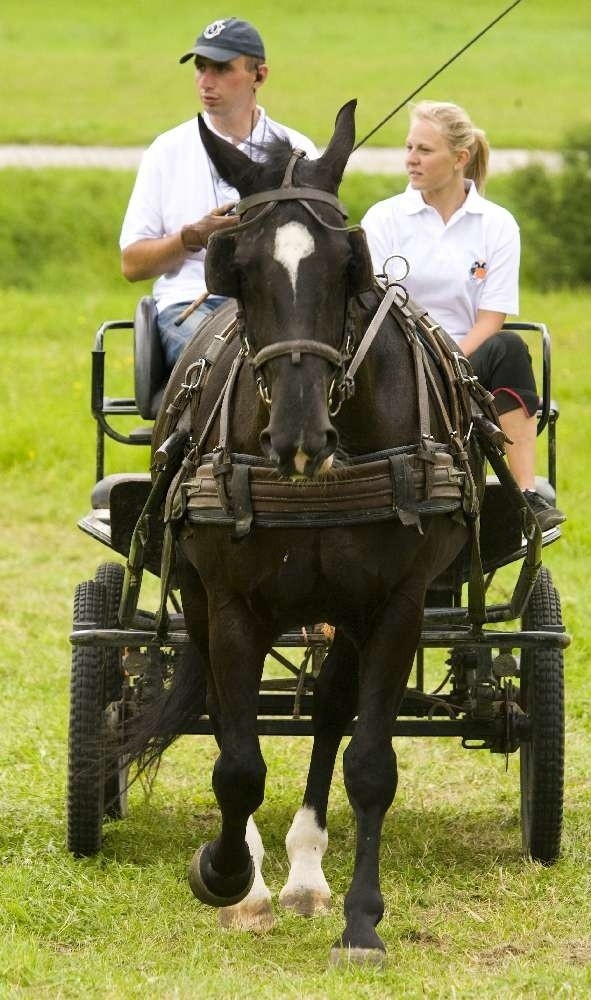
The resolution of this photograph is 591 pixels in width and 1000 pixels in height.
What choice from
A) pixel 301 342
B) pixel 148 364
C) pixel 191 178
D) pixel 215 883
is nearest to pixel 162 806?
pixel 215 883

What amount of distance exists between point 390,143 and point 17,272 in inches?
291

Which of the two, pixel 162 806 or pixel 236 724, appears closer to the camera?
pixel 236 724

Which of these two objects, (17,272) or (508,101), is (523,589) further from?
(508,101)

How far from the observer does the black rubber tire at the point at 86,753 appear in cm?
476

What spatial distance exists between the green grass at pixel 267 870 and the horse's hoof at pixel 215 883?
97 millimetres

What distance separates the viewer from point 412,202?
5438 mm

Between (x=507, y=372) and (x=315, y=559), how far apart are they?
1650 millimetres

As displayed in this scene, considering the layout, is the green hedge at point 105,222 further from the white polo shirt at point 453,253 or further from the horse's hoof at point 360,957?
the horse's hoof at point 360,957

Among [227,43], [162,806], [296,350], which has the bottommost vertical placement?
[162,806]

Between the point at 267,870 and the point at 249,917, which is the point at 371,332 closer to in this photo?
the point at 249,917

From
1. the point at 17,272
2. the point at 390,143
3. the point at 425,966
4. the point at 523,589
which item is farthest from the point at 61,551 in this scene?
the point at 390,143

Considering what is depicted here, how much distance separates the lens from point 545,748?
479 cm

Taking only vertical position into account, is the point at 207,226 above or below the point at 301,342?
above

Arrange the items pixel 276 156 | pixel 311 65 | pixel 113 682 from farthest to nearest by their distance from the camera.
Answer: pixel 311 65
pixel 113 682
pixel 276 156
